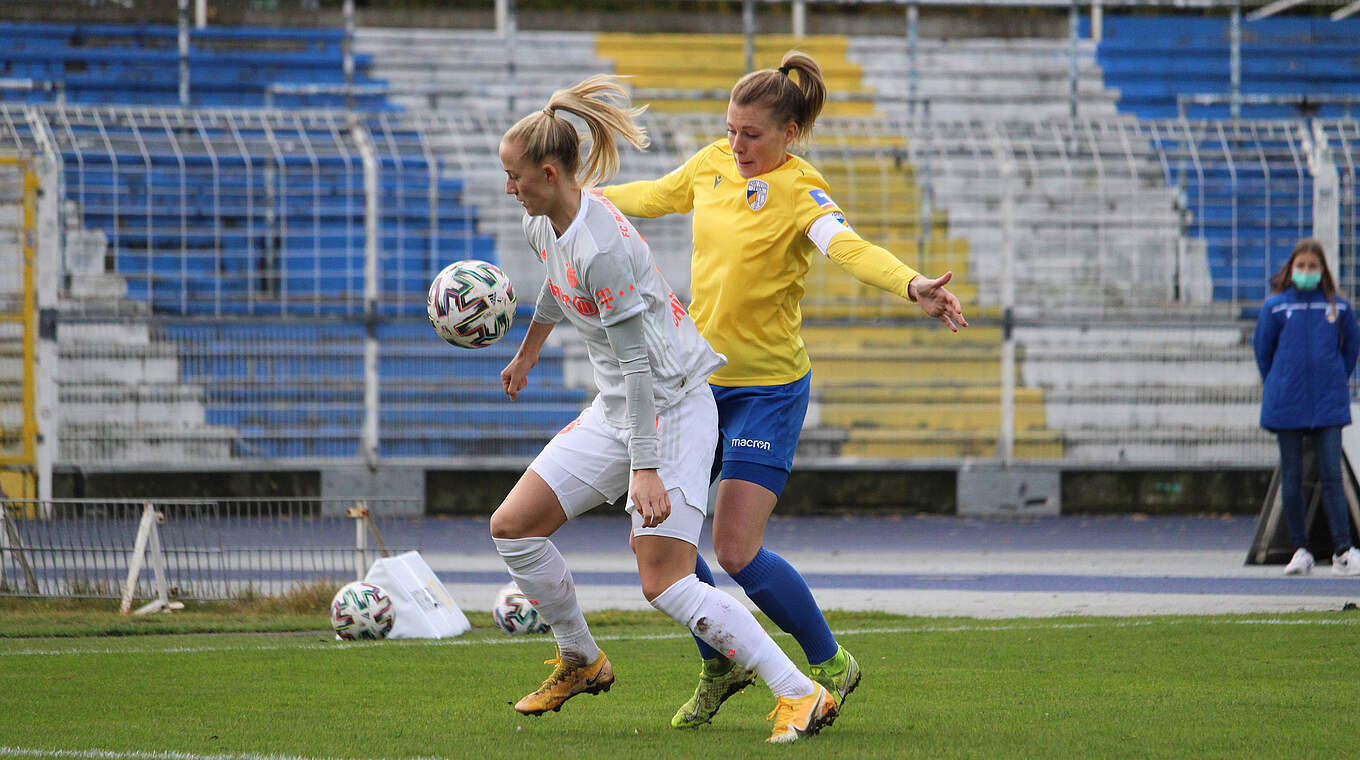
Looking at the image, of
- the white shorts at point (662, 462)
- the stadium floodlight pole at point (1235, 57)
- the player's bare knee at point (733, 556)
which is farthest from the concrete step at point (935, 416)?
the white shorts at point (662, 462)

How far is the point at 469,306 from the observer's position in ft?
15.9

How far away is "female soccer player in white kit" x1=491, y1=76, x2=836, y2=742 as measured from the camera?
4215 millimetres

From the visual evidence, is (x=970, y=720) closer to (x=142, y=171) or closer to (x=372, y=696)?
(x=372, y=696)

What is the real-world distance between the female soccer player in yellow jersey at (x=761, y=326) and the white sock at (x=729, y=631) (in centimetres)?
27

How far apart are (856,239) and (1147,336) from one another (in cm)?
1069

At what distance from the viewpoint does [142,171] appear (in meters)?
13.8

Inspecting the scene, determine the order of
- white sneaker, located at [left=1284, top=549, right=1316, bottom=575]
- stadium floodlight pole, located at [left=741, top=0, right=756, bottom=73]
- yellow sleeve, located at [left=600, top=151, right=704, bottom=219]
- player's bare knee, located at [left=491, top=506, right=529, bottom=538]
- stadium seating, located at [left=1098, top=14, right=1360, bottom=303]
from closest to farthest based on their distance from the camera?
player's bare knee, located at [left=491, top=506, right=529, bottom=538] → yellow sleeve, located at [left=600, top=151, right=704, bottom=219] → white sneaker, located at [left=1284, top=549, right=1316, bottom=575] → stadium seating, located at [left=1098, top=14, right=1360, bottom=303] → stadium floodlight pole, located at [left=741, top=0, right=756, bottom=73]

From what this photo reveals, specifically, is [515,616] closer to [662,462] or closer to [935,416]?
[662,462]

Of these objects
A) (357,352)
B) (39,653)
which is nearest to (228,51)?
(357,352)

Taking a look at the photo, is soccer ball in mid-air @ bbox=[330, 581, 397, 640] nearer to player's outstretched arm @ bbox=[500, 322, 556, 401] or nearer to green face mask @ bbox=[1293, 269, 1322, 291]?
player's outstretched arm @ bbox=[500, 322, 556, 401]

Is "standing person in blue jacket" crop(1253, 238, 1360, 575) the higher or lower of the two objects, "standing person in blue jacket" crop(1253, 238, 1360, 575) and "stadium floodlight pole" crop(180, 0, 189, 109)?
the lower

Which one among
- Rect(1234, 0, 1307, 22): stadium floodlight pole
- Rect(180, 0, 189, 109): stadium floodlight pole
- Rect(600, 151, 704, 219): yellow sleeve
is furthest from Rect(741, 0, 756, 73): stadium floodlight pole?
Rect(600, 151, 704, 219): yellow sleeve

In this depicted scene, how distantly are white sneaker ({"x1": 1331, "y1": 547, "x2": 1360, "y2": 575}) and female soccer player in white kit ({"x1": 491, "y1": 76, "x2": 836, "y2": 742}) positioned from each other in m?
6.17

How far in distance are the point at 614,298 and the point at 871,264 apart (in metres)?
0.81
